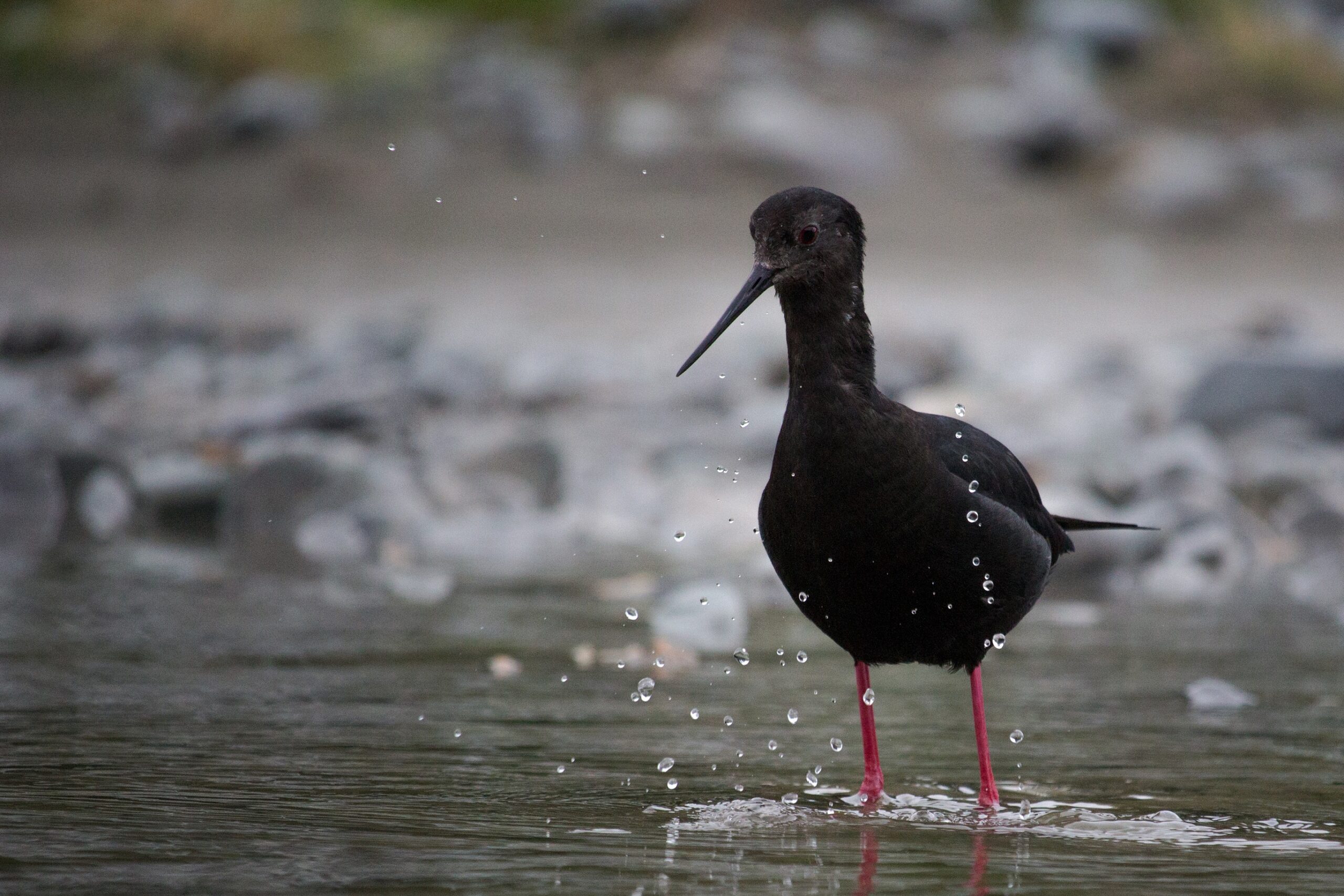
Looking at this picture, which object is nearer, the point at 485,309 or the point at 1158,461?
the point at 1158,461

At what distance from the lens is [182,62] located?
59.6 ft

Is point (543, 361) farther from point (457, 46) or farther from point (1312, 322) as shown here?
point (457, 46)

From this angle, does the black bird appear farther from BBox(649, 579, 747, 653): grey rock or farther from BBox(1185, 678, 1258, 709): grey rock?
BBox(649, 579, 747, 653): grey rock

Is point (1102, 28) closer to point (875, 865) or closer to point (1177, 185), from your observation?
point (1177, 185)

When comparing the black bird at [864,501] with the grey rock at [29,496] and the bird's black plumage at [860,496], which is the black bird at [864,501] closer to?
the bird's black plumage at [860,496]

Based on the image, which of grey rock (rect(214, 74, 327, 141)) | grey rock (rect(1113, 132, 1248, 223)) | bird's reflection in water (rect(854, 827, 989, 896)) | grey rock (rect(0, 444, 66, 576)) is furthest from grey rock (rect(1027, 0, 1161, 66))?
bird's reflection in water (rect(854, 827, 989, 896))

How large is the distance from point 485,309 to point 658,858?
1081 centimetres

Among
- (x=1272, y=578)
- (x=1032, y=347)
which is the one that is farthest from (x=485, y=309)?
(x=1272, y=578)

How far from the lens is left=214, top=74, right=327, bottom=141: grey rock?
16.8 meters

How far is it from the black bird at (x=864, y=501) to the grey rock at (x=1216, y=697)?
1045 mm

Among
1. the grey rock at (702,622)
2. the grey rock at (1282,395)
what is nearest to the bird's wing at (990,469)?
the grey rock at (702,622)

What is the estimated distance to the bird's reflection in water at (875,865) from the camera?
11.3ft

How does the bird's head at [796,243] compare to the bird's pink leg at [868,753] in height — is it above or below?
above

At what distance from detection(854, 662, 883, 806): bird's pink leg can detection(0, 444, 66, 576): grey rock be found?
16.3 feet
